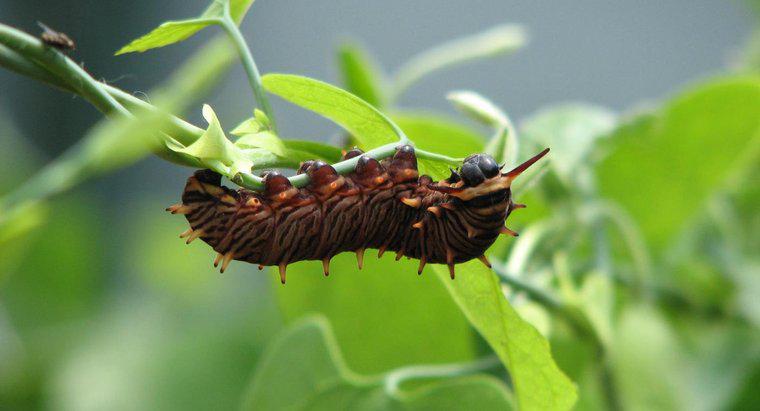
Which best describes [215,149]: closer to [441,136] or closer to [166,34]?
[166,34]

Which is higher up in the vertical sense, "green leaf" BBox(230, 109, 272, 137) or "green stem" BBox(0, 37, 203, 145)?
"green stem" BBox(0, 37, 203, 145)

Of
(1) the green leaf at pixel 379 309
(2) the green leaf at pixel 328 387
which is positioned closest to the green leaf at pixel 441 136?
(1) the green leaf at pixel 379 309

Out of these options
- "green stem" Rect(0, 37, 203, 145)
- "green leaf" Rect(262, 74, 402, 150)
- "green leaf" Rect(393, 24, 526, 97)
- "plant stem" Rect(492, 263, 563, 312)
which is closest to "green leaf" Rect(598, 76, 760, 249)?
"green leaf" Rect(393, 24, 526, 97)

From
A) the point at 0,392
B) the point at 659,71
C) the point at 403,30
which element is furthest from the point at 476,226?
the point at 659,71

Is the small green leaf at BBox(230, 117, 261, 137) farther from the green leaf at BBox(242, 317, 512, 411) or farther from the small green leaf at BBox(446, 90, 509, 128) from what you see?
the green leaf at BBox(242, 317, 512, 411)

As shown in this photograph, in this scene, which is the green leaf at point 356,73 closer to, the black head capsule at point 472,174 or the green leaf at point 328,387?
the green leaf at point 328,387

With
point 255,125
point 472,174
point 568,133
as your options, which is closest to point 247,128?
point 255,125

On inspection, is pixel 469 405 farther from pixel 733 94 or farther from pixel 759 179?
pixel 759 179
